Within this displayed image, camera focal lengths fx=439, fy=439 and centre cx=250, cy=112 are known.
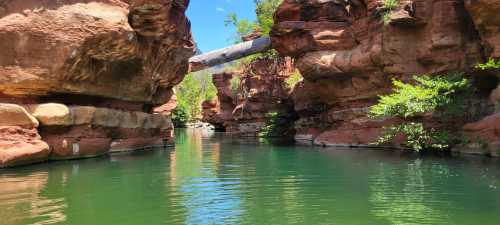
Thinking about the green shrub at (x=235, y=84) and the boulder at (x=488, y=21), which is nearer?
the boulder at (x=488, y=21)

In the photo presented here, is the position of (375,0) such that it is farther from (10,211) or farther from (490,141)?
(10,211)

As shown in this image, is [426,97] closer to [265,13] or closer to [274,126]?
[274,126]

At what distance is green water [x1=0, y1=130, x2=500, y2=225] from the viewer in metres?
6.86

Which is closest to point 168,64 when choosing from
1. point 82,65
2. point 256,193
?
point 82,65

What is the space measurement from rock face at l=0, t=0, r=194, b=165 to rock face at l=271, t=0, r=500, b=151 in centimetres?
805

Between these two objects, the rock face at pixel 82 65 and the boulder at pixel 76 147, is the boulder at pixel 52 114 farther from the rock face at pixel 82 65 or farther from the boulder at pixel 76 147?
the boulder at pixel 76 147

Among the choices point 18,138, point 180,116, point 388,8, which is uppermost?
point 388,8

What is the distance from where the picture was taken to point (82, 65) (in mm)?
15930

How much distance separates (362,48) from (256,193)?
53.7 ft

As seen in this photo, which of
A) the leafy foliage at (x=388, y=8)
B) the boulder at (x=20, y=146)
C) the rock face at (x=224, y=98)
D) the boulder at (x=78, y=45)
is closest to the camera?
the boulder at (x=20, y=146)

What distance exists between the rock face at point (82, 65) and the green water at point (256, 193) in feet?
7.14

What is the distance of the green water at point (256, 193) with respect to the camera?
686 centimetres

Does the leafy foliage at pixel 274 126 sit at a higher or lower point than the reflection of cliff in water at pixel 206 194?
higher

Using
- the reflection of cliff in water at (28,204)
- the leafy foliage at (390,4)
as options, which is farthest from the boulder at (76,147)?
the leafy foliage at (390,4)
